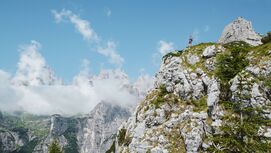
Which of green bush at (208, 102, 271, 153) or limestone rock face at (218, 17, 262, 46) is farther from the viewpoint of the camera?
limestone rock face at (218, 17, 262, 46)

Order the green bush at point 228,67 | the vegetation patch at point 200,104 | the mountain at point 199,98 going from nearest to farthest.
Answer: the mountain at point 199,98
the green bush at point 228,67
the vegetation patch at point 200,104

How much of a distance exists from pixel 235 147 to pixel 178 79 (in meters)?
40.6

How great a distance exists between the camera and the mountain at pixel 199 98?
74312mm

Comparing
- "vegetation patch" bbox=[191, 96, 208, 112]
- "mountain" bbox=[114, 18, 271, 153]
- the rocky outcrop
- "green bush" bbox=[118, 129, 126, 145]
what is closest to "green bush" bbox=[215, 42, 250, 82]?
"mountain" bbox=[114, 18, 271, 153]

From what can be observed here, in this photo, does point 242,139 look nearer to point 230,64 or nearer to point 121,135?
point 230,64

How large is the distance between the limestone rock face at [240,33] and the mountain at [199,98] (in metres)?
43.2

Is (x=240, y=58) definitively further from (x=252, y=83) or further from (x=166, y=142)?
(x=166, y=142)

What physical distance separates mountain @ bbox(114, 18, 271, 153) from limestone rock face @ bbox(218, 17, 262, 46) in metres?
43.2

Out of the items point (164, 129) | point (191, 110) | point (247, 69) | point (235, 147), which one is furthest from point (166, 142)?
point (235, 147)

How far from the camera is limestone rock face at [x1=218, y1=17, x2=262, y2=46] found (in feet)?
447

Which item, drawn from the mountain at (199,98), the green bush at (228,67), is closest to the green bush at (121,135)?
the mountain at (199,98)

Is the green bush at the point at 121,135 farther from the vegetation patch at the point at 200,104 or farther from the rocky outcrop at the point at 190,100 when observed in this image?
the vegetation patch at the point at 200,104

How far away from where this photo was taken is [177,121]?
84438mm

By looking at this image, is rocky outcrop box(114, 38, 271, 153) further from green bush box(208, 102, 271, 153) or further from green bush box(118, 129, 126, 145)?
green bush box(118, 129, 126, 145)
